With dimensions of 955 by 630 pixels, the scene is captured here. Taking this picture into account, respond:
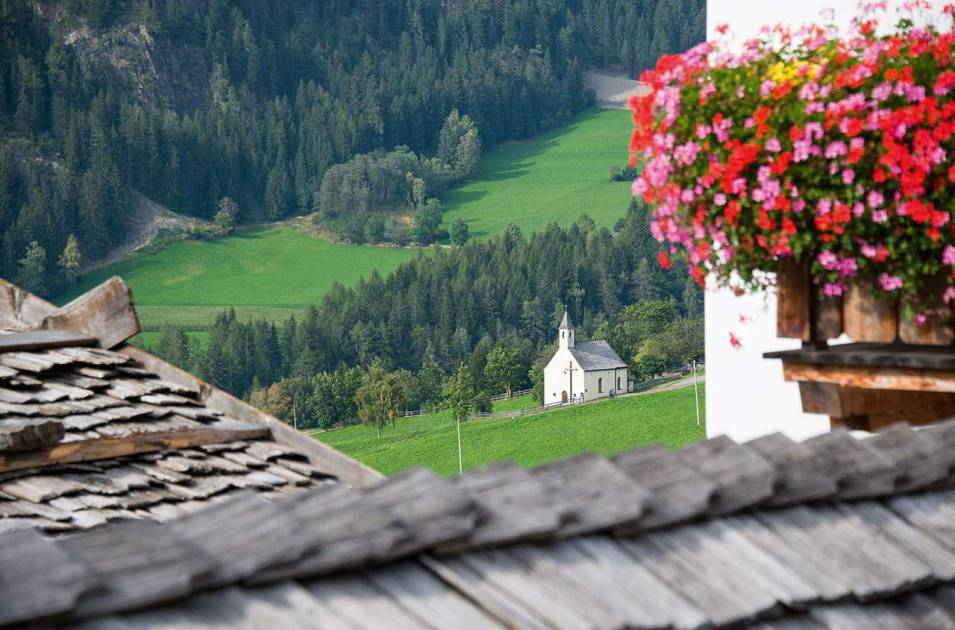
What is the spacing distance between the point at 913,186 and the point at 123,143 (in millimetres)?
52419

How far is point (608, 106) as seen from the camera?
5828 centimetres

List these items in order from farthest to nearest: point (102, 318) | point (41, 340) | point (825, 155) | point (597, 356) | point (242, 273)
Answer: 1. point (242, 273)
2. point (597, 356)
3. point (102, 318)
4. point (41, 340)
5. point (825, 155)

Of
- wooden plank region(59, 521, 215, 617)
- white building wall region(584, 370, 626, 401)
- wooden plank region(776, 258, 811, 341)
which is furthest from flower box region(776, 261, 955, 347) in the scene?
white building wall region(584, 370, 626, 401)

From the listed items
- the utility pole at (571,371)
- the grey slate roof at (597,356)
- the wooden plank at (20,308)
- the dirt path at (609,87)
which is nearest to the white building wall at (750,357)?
the wooden plank at (20,308)

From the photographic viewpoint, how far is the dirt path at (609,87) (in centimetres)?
5809

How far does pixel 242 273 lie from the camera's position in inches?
1946

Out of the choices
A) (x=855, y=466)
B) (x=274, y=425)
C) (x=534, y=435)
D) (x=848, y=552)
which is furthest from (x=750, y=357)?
(x=534, y=435)

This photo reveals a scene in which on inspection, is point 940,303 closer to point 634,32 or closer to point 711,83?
point 711,83

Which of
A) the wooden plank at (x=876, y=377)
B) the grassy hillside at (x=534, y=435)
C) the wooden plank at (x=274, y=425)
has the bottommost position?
the grassy hillside at (x=534, y=435)

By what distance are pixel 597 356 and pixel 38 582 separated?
127ft

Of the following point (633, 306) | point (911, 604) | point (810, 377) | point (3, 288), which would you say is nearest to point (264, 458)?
point (3, 288)

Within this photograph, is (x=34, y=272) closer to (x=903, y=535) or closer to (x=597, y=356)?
(x=597, y=356)

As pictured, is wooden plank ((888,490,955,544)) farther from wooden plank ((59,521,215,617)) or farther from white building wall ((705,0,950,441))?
white building wall ((705,0,950,441))

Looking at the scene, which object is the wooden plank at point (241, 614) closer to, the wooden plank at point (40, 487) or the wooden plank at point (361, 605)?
the wooden plank at point (361, 605)
